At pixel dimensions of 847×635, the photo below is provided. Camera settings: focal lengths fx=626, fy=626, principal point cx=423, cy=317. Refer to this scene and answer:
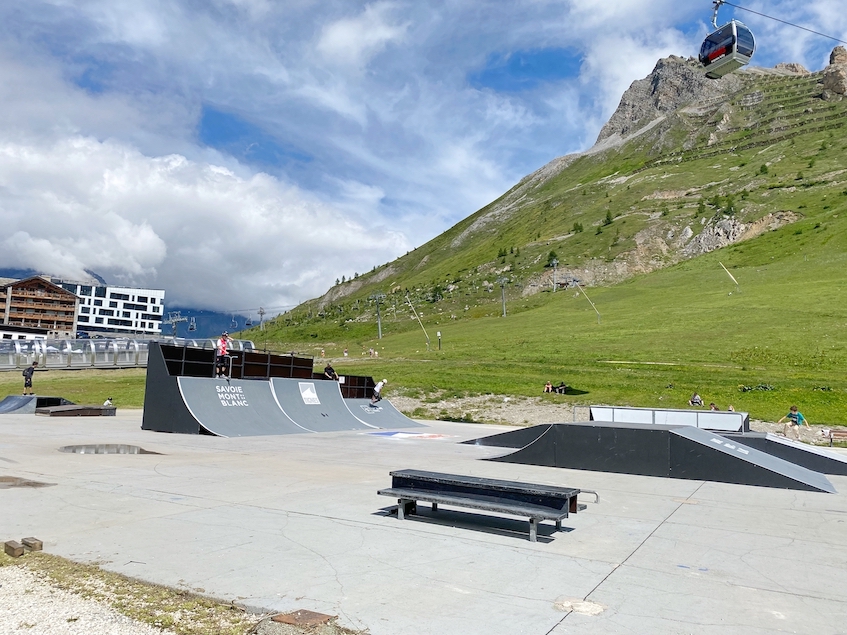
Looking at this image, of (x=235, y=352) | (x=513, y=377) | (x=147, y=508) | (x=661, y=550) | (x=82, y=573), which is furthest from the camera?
(x=513, y=377)

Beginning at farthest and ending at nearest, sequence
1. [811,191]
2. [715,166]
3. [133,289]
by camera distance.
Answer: [133,289] → [715,166] → [811,191]

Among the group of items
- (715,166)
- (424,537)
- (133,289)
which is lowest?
(424,537)

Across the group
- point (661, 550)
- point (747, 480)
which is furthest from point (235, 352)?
point (661, 550)

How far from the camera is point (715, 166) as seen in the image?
154250 mm

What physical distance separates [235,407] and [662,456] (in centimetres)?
1415

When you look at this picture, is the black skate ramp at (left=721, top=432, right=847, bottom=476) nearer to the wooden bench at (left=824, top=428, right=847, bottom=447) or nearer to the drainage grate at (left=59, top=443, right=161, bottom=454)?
the wooden bench at (left=824, top=428, right=847, bottom=447)

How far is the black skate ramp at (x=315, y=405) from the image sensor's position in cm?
2331

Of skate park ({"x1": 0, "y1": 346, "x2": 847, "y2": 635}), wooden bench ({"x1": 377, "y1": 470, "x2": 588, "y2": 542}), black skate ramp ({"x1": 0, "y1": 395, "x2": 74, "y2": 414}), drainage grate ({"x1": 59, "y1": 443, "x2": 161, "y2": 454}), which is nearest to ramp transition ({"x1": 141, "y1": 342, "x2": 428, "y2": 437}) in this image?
drainage grate ({"x1": 59, "y1": 443, "x2": 161, "y2": 454})

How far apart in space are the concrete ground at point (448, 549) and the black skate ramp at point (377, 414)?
557 inches

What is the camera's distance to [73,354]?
1853 inches

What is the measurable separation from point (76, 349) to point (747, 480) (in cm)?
5040

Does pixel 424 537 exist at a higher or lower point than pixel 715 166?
lower

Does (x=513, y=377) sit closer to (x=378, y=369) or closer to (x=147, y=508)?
(x=378, y=369)

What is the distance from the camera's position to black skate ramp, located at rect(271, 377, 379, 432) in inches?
918
